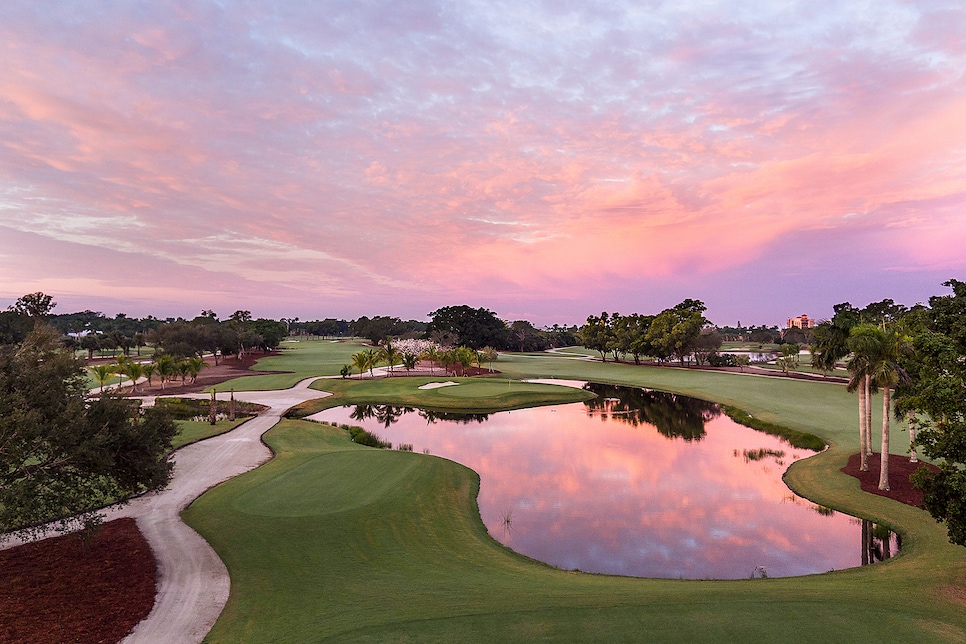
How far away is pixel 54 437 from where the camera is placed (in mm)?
13727

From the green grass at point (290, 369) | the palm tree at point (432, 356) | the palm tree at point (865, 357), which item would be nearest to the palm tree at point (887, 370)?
the palm tree at point (865, 357)

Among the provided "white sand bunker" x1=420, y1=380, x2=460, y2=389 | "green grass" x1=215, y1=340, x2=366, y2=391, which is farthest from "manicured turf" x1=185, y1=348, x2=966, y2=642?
"green grass" x1=215, y1=340, x2=366, y2=391

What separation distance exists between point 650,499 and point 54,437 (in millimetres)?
26296

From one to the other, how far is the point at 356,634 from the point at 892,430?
46290 millimetres

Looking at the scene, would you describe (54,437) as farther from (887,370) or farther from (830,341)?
(830,341)

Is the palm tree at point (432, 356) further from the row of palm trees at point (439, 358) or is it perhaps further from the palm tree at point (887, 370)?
the palm tree at point (887, 370)

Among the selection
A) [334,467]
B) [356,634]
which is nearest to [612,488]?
[334,467]

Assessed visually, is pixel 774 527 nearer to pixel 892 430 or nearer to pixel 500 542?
pixel 500 542

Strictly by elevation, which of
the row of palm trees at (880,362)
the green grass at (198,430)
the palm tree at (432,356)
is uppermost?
the row of palm trees at (880,362)

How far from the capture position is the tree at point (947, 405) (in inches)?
556

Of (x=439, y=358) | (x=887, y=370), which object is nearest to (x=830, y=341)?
(x=887, y=370)

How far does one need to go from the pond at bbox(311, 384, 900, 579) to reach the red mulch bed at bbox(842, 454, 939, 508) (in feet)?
11.8

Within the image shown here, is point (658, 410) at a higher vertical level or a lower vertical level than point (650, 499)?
higher

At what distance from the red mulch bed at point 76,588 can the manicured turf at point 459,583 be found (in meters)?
2.58
